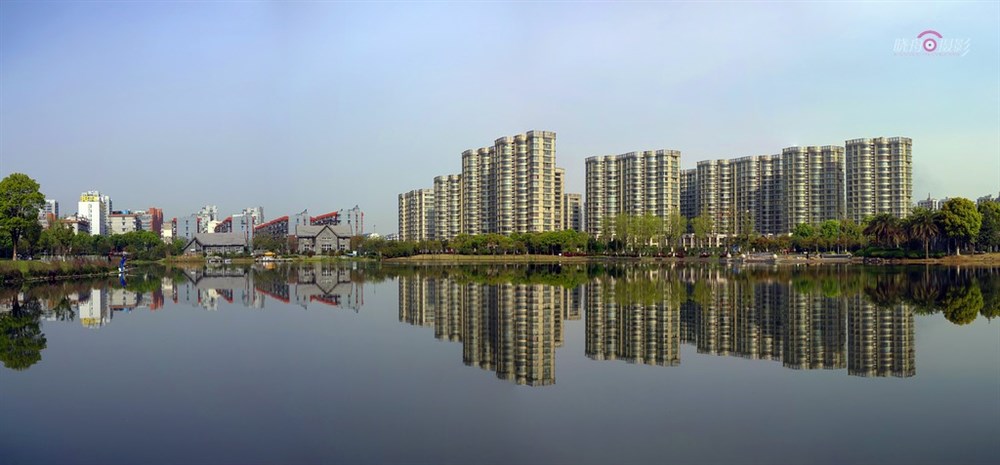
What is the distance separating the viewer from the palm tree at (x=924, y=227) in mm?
73812

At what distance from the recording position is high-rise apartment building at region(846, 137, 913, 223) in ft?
384

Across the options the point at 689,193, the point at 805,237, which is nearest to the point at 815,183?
the point at 805,237

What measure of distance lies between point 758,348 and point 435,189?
146 meters

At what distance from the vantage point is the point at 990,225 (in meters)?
79.4

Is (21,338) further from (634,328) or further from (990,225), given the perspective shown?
(990,225)

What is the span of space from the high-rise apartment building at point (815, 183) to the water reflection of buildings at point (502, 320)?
101 metres

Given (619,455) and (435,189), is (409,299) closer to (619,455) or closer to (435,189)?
(619,455)

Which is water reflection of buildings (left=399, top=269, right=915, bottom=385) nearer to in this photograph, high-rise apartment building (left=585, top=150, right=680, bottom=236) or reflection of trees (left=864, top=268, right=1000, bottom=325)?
reflection of trees (left=864, top=268, right=1000, bottom=325)

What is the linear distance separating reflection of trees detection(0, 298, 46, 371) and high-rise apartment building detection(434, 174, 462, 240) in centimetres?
11878

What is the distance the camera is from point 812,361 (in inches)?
566

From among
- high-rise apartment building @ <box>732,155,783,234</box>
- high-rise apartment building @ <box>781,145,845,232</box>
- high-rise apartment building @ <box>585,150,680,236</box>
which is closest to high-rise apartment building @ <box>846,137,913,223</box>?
high-rise apartment building @ <box>781,145,845,232</box>

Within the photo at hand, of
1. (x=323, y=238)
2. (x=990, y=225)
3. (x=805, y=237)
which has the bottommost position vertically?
(x=805, y=237)

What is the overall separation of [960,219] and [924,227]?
13.6ft

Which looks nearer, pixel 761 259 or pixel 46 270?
pixel 46 270
